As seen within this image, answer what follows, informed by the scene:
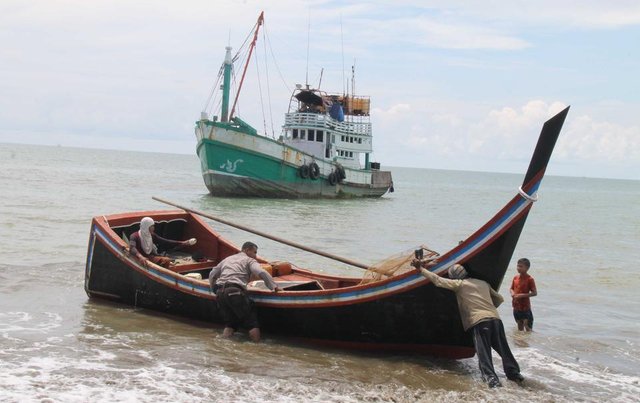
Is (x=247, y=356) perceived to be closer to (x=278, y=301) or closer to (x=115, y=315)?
(x=278, y=301)

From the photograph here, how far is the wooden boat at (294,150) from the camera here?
36375mm

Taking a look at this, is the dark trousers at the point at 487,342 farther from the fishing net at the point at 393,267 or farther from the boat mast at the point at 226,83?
the boat mast at the point at 226,83

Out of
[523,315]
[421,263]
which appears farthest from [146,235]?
[523,315]

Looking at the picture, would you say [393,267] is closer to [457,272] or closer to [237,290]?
[457,272]

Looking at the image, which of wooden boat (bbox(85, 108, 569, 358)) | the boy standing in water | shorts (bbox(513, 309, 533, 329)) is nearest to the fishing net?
wooden boat (bbox(85, 108, 569, 358))

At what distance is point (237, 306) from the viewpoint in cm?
939

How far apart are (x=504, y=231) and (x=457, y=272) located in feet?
2.22

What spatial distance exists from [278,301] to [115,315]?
283 cm

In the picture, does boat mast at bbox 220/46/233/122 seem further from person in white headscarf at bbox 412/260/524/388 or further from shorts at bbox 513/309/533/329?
person in white headscarf at bbox 412/260/524/388

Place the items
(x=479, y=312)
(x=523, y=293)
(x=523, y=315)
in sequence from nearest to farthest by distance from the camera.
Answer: (x=479, y=312) < (x=523, y=293) < (x=523, y=315)

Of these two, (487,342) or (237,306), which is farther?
(237,306)

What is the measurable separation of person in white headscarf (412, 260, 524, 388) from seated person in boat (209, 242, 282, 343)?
8.02 ft

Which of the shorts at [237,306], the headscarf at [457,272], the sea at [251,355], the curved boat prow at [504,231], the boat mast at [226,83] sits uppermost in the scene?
the boat mast at [226,83]

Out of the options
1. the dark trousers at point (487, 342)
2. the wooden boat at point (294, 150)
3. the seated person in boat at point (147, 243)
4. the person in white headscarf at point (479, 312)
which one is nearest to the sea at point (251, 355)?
the dark trousers at point (487, 342)
